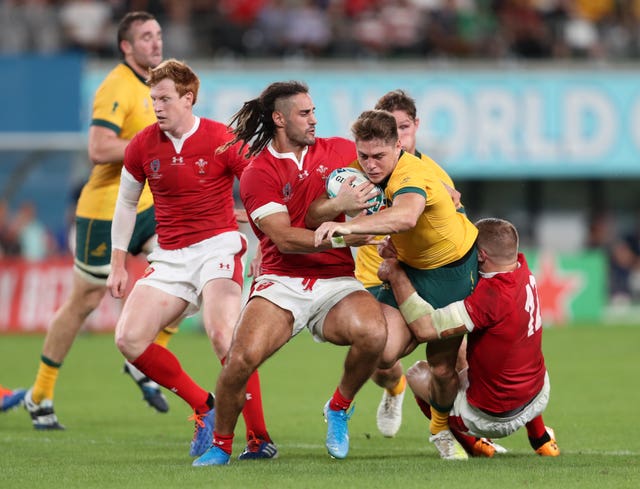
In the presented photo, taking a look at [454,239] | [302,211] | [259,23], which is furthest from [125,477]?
[259,23]

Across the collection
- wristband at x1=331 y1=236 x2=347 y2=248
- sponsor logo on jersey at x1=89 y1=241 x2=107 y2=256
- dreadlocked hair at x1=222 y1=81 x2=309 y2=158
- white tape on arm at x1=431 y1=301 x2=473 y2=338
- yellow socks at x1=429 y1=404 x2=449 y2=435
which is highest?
dreadlocked hair at x1=222 y1=81 x2=309 y2=158

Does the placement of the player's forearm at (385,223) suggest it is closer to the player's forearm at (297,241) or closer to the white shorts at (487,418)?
the player's forearm at (297,241)

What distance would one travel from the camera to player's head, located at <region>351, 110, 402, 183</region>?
7242 mm

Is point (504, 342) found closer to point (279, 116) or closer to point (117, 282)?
point (279, 116)

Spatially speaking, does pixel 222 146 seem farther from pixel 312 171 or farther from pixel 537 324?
pixel 537 324

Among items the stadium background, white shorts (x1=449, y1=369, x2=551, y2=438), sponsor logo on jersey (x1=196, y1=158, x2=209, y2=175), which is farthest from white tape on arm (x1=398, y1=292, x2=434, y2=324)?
the stadium background

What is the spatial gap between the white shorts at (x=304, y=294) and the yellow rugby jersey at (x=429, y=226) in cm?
42

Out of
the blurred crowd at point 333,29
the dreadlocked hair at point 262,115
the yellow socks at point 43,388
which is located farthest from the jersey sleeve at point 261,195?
the blurred crowd at point 333,29

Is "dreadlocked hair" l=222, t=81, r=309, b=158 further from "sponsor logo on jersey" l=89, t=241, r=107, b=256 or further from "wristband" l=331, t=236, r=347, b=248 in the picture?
"sponsor logo on jersey" l=89, t=241, r=107, b=256

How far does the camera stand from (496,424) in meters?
7.61

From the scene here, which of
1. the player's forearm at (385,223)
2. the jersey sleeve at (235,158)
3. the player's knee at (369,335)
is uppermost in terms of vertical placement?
the player's forearm at (385,223)

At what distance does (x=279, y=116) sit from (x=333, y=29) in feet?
49.4

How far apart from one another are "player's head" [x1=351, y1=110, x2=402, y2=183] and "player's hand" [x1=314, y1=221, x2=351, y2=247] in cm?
44

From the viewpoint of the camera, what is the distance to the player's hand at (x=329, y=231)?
23.2 ft
